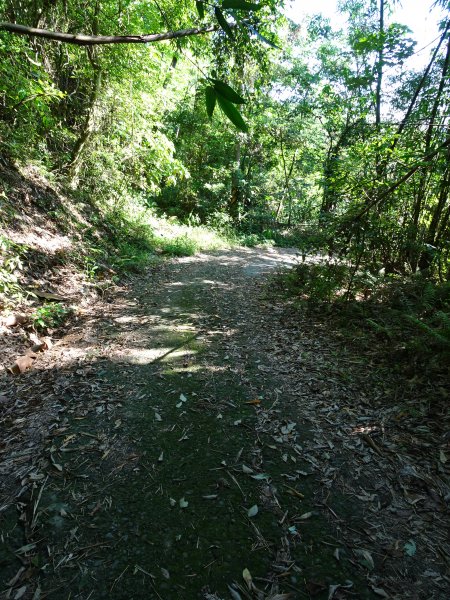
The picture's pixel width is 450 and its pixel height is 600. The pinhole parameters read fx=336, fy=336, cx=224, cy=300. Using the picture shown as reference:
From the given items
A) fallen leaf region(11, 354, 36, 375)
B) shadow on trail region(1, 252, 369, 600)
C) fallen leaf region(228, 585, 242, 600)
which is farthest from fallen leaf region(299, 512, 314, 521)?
fallen leaf region(11, 354, 36, 375)

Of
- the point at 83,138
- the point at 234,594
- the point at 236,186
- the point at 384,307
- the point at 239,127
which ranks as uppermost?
the point at 83,138

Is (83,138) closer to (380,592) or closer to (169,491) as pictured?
(169,491)

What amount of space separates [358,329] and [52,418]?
4.10 meters

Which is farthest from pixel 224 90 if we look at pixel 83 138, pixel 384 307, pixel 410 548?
pixel 83 138

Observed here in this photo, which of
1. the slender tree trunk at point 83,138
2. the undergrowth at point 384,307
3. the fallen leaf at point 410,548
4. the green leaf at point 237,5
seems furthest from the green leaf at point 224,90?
the slender tree trunk at point 83,138

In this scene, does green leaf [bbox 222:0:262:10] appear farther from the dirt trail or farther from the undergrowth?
the undergrowth

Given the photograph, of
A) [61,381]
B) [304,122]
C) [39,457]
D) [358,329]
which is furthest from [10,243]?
[304,122]

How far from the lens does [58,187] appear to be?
26.3ft

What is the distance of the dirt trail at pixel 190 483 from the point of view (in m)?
1.90

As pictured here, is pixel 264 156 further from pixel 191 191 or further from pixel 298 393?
pixel 298 393

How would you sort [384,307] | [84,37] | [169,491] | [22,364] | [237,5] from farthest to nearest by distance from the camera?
[384,307]
[22,364]
[169,491]
[84,37]
[237,5]

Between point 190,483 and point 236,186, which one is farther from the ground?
point 236,186

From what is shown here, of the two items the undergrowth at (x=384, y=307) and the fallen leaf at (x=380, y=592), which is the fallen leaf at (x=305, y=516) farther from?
the undergrowth at (x=384, y=307)

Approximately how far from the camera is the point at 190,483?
2.49m
